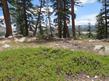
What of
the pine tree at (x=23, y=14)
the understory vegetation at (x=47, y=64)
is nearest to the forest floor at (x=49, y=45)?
the understory vegetation at (x=47, y=64)

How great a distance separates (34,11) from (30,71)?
30377 millimetres

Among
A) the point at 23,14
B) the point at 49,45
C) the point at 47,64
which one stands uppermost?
the point at 23,14

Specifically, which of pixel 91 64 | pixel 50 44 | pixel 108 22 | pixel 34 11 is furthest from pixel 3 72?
pixel 108 22

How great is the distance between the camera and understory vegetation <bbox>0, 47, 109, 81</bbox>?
37.0 ft

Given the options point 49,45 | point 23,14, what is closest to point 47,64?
point 49,45

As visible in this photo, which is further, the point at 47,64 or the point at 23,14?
the point at 23,14

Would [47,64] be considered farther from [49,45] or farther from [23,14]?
[23,14]

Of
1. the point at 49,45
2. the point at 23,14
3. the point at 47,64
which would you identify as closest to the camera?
the point at 47,64

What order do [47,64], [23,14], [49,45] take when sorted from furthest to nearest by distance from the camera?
[23,14] < [49,45] < [47,64]

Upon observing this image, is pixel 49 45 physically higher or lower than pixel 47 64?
higher

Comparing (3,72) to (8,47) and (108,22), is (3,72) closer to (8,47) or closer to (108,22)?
(8,47)

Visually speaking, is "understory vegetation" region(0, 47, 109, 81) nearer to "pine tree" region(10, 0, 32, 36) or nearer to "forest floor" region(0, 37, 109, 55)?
"forest floor" region(0, 37, 109, 55)

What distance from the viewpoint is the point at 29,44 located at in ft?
53.9

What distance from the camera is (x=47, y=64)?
12.4 m
